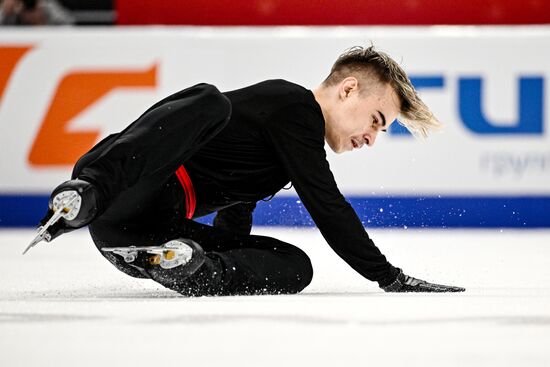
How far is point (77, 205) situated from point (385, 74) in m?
1.14

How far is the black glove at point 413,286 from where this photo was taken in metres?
3.30

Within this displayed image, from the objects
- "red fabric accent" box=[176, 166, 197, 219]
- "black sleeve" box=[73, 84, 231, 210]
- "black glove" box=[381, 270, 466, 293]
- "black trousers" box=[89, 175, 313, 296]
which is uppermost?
"black sleeve" box=[73, 84, 231, 210]

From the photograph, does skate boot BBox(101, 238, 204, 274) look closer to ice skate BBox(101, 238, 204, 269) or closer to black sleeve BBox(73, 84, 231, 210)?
ice skate BBox(101, 238, 204, 269)

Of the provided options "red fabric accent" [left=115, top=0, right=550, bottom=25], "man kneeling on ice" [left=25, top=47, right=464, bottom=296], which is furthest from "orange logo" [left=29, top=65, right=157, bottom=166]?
"man kneeling on ice" [left=25, top=47, right=464, bottom=296]

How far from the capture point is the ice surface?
6.81 feet

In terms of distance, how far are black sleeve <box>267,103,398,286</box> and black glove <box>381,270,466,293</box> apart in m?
0.08

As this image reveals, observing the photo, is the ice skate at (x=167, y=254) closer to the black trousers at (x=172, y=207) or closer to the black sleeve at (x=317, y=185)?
the black trousers at (x=172, y=207)

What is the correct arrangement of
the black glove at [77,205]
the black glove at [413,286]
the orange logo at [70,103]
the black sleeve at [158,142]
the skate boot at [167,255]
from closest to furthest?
1. the black glove at [77,205]
2. the black sleeve at [158,142]
3. the skate boot at [167,255]
4. the black glove at [413,286]
5. the orange logo at [70,103]

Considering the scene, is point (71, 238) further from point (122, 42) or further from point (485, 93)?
point (485, 93)

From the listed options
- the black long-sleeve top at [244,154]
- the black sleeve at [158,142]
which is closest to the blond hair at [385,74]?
the black long-sleeve top at [244,154]

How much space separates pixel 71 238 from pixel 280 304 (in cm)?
319

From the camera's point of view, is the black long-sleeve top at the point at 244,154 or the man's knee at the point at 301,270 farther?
the man's knee at the point at 301,270

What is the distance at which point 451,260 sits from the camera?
4.73m

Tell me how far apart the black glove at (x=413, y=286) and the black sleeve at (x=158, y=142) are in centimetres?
72
